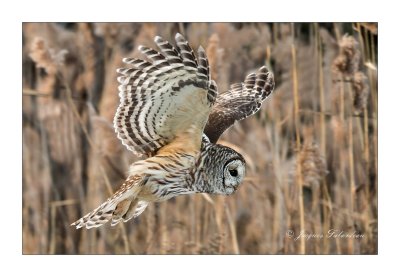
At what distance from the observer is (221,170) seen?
3.34 metres

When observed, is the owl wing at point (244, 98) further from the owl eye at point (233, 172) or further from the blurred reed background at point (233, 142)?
the owl eye at point (233, 172)

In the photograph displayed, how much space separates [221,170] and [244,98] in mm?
391

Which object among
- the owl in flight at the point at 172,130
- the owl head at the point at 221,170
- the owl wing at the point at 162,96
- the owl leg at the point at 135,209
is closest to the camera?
the owl wing at the point at 162,96

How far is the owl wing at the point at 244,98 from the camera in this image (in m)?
3.46

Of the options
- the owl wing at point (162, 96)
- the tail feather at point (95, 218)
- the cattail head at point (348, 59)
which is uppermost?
the cattail head at point (348, 59)

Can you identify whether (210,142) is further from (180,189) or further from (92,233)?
(92,233)

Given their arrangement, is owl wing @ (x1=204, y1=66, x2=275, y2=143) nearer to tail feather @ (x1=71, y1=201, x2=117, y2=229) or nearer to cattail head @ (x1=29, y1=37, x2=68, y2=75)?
tail feather @ (x1=71, y1=201, x2=117, y2=229)

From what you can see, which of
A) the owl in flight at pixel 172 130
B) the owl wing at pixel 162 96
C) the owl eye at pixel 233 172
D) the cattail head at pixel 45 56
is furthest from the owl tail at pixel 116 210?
the cattail head at pixel 45 56

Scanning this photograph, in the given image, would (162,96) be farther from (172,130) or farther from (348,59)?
(348,59)

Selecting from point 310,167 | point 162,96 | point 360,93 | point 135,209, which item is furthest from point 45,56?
point 360,93

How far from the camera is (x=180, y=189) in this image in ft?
11.0

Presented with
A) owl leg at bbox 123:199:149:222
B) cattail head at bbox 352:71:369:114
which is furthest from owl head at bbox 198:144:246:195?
cattail head at bbox 352:71:369:114
